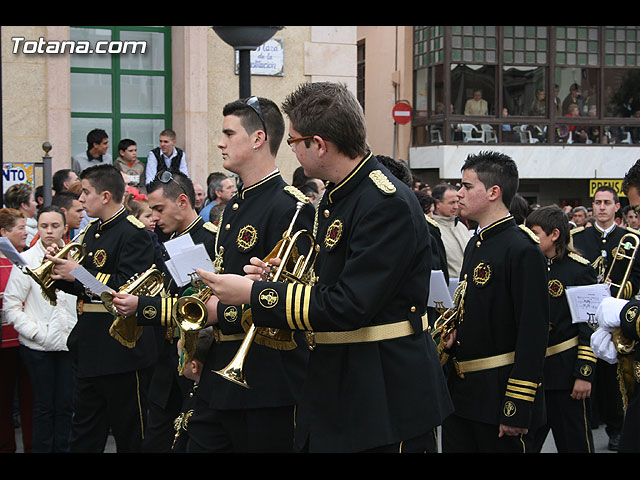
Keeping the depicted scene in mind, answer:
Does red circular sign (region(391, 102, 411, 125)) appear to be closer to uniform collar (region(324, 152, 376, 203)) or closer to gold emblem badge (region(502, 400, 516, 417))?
gold emblem badge (region(502, 400, 516, 417))

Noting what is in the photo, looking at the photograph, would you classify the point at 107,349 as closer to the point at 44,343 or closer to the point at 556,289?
the point at 44,343

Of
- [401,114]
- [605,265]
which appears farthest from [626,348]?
[401,114]

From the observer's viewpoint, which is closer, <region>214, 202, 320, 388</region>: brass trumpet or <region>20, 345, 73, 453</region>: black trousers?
<region>214, 202, 320, 388</region>: brass trumpet

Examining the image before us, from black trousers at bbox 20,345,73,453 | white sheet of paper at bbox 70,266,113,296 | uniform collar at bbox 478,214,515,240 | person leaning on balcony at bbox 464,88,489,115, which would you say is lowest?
black trousers at bbox 20,345,73,453

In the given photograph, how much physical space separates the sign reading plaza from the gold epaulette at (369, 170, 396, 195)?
1045 cm

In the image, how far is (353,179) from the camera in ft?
11.2

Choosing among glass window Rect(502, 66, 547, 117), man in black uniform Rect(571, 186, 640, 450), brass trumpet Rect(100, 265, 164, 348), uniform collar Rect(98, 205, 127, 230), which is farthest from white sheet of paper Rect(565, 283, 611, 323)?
glass window Rect(502, 66, 547, 117)

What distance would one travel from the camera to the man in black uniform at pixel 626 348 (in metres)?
4.10

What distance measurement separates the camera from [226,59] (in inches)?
547

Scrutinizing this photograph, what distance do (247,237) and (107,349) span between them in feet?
6.28

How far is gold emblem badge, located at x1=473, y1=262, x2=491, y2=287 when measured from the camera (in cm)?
462

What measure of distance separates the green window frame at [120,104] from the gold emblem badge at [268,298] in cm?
1085
